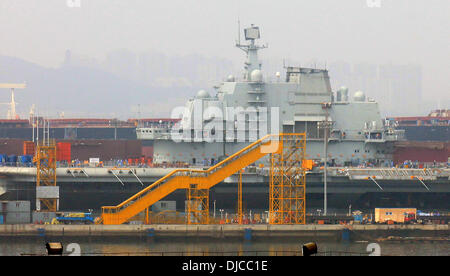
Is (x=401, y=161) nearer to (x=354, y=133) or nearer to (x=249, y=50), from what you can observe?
(x=354, y=133)

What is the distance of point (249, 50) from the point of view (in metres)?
77.7

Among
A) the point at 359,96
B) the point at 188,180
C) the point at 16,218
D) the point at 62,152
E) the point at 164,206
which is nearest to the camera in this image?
the point at 188,180

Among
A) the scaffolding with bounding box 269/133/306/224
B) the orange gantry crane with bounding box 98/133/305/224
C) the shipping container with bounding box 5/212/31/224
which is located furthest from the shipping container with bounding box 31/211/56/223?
the scaffolding with bounding box 269/133/306/224

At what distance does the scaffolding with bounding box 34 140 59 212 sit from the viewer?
2440 inches

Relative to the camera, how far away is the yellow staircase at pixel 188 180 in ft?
193

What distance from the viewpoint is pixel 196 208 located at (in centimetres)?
5953

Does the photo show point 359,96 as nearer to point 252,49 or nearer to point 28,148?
point 252,49

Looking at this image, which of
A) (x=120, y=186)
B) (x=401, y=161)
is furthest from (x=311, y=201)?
(x=401, y=161)

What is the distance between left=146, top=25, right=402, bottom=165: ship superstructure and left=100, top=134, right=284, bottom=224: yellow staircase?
435 inches

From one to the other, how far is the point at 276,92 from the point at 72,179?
1946cm

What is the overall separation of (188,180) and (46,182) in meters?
12.0

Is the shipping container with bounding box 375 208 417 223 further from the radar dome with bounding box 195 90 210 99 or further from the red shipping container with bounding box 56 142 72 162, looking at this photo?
the red shipping container with bounding box 56 142 72 162

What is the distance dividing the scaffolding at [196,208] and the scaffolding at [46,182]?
10.2 m

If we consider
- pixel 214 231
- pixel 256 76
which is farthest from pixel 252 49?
pixel 214 231
